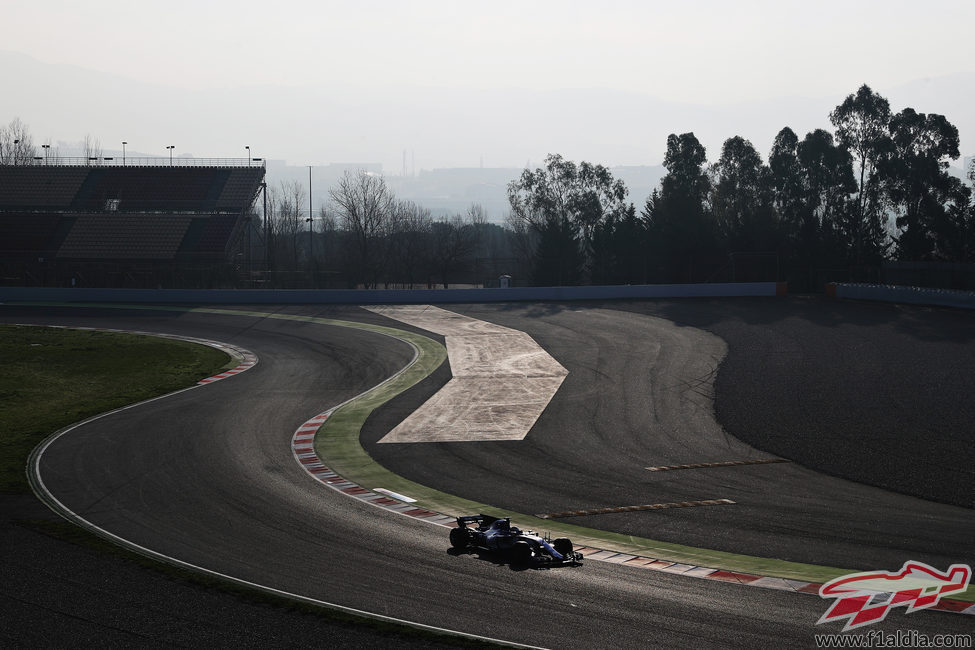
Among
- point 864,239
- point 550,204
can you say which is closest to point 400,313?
point 550,204

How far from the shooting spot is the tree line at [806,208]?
202 feet

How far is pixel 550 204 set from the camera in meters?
72.4

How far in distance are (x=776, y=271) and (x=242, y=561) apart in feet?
160

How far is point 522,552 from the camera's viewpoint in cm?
1216

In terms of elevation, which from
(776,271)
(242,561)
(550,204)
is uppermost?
(550,204)

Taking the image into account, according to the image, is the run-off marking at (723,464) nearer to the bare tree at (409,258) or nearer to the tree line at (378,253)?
the tree line at (378,253)

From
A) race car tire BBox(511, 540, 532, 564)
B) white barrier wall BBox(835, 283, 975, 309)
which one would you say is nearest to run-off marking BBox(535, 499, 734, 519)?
race car tire BBox(511, 540, 532, 564)

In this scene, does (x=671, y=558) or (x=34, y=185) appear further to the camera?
(x=34, y=185)

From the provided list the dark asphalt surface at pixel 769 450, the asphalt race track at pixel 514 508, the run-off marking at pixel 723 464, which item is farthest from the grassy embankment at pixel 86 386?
the run-off marking at pixel 723 464

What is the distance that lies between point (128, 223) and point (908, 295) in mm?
52676

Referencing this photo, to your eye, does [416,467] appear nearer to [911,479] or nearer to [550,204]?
[911,479]

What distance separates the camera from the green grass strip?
12023 millimetres

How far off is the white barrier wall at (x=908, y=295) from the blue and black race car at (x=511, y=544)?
39.8m

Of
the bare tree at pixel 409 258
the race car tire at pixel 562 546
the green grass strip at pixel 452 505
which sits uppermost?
the bare tree at pixel 409 258
